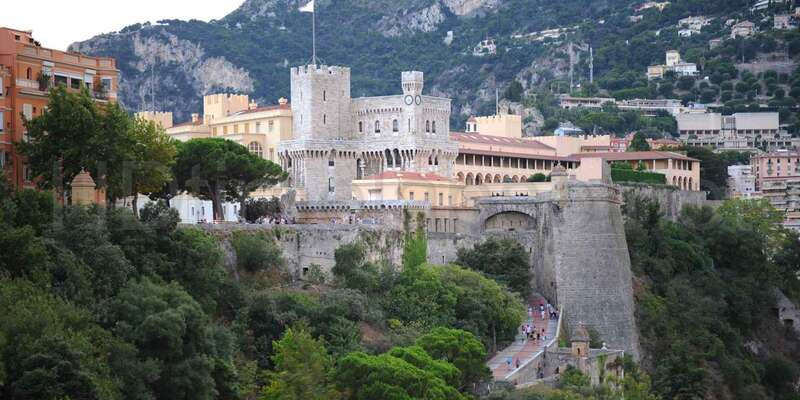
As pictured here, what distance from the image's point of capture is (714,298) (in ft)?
289

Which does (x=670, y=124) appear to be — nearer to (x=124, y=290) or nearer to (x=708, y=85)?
(x=708, y=85)

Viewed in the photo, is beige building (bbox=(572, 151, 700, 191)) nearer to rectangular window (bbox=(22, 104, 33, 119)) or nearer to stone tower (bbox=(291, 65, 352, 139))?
stone tower (bbox=(291, 65, 352, 139))

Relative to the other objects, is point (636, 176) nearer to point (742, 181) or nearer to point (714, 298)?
point (714, 298)

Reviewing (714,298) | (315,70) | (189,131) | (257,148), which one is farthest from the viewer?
(189,131)

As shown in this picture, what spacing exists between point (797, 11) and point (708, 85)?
1034 inches

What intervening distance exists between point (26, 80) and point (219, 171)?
58.9 feet

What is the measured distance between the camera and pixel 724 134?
526 ft

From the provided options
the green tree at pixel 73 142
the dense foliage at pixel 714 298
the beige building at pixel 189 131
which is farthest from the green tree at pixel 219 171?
the dense foliage at pixel 714 298

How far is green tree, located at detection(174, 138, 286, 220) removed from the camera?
73.2 meters

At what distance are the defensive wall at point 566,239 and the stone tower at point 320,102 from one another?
595 cm

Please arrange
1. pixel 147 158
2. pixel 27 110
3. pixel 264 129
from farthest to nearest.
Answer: pixel 264 129 → pixel 147 158 → pixel 27 110

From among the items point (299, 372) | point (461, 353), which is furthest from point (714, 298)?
point (299, 372)

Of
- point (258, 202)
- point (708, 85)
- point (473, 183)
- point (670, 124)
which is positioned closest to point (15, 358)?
point (258, 202)

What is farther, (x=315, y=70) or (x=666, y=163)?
(x=666, y=163)
